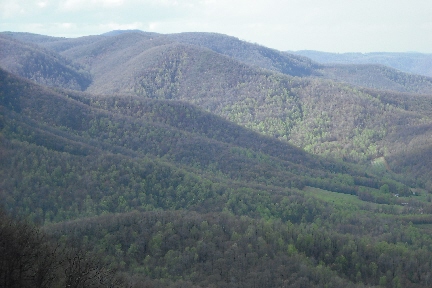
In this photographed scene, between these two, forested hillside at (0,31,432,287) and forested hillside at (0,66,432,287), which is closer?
forested hillside at (0,31,432,287)

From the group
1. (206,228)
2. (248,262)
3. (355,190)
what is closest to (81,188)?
(206,228)

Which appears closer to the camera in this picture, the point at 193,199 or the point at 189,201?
the point at 189,201

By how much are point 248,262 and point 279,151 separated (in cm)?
8117

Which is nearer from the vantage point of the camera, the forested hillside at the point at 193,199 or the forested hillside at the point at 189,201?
the forested hillside at the point at 189,201

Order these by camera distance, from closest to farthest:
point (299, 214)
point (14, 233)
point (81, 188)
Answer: point (14, 233) → point (81, 188) → point (299, 214)

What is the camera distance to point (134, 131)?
118875mm

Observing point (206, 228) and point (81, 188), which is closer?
point (206, 228)

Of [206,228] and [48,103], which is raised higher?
[48,103]

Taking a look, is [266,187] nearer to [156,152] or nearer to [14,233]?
[156,152]

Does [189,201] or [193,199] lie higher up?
[193,199]

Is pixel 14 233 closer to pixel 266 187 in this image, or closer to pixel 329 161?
pixel 266 187

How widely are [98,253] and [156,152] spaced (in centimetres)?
6339

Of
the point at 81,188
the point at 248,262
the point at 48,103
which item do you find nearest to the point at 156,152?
the point at 48,103

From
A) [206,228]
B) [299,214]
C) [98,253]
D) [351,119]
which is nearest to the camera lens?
[98,253]
